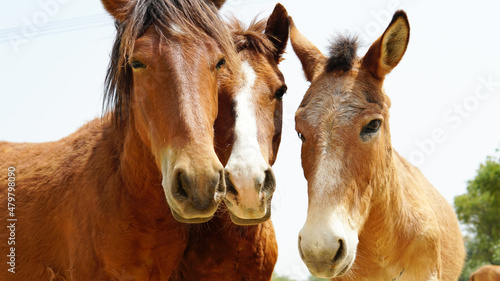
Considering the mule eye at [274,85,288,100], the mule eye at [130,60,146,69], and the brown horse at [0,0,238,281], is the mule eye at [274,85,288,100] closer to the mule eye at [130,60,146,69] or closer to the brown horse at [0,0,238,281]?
the brown horse at [0,0,238,281]

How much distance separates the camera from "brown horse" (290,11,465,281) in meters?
3.78

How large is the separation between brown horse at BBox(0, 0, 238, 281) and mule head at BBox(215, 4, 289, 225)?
11.1 inches

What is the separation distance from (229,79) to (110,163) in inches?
50.9

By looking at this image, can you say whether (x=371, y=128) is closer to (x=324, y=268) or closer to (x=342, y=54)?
(x=342, y=54)

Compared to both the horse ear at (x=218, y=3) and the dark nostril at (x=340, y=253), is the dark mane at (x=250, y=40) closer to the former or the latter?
the horse ear at (x=218, y=3)

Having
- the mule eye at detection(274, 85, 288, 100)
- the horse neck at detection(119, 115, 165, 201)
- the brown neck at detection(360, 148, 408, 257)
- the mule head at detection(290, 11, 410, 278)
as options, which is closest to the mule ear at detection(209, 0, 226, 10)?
the mule eye at detection(274, 85, 288, 100)

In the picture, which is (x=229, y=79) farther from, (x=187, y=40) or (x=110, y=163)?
(x=110, y=163)

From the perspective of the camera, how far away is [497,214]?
95.2 ft

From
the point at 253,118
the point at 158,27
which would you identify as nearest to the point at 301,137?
the point at 253,118

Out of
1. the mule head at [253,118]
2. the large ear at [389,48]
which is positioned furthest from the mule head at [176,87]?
the large ear at [389,48]

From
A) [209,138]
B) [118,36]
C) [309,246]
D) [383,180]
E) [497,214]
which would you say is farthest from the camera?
[497,214]

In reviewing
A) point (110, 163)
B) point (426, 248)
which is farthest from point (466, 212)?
point (110, 163)

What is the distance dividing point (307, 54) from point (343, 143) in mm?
1406

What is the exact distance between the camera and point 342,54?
4.65m
